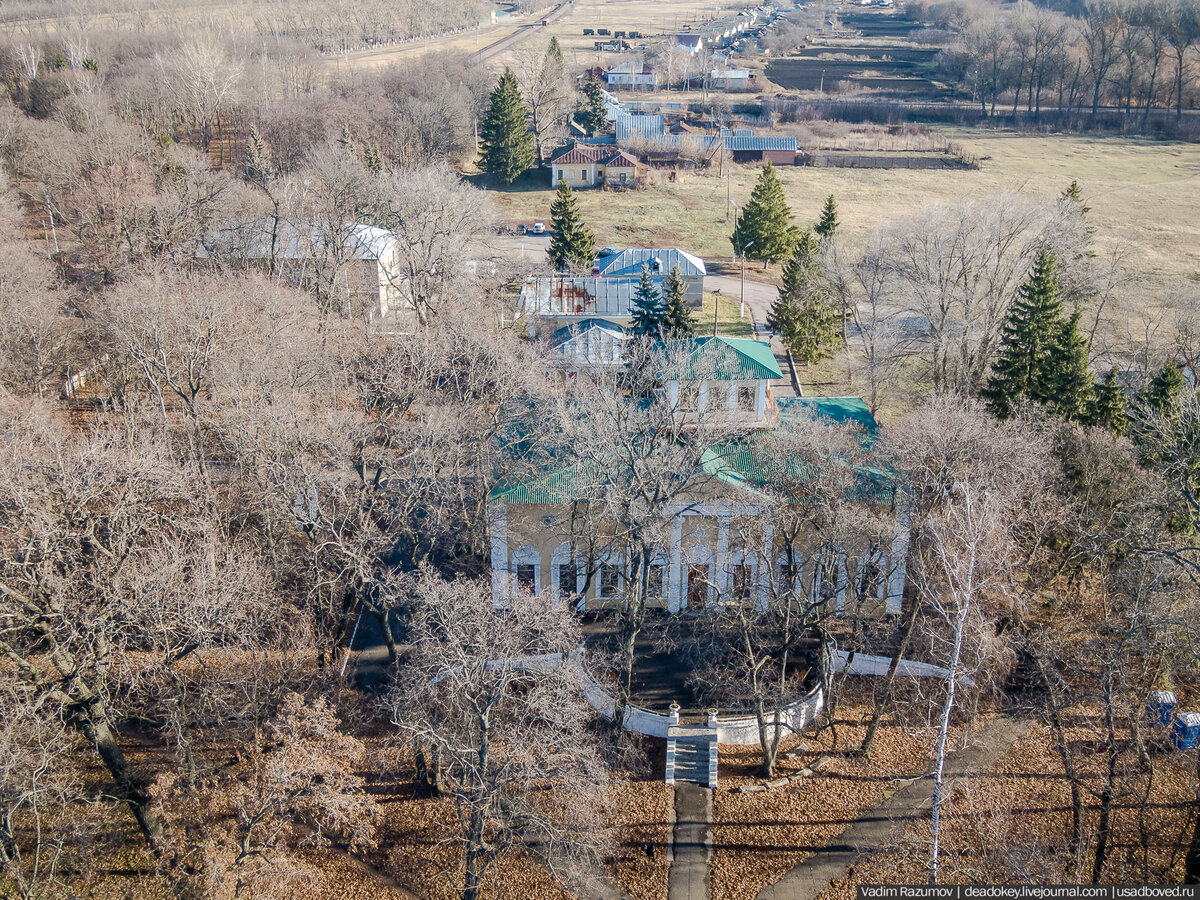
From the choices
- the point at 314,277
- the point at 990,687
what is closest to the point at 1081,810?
the point at 990,687

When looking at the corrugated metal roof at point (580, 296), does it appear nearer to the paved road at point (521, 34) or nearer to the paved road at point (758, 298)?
the paved road at point (758, 298)

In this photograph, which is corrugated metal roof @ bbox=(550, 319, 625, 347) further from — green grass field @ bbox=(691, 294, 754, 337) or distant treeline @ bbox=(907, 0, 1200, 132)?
distant treeline @ bbox=(907, 0, 1200, 132)

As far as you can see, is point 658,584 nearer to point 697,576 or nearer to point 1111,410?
point 697,576

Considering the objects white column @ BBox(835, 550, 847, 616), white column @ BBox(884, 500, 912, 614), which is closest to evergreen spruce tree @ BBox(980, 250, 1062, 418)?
white column @ BBox(884, 500, 912, 614)

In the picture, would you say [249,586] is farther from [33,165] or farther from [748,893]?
[33,165]

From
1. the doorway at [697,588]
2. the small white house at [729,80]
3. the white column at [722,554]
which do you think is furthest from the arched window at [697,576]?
the small white house at [729,80]

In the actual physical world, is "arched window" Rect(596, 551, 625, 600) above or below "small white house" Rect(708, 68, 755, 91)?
below

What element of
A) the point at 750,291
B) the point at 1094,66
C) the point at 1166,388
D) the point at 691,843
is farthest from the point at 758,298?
the point at 1094,66
